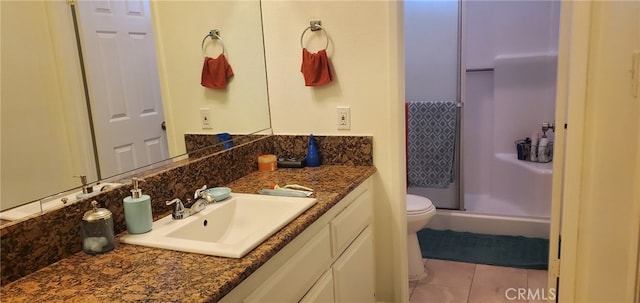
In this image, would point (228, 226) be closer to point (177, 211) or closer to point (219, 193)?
point (219, 193)

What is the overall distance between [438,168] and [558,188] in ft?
4.68

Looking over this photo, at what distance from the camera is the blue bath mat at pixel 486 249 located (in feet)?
9.25

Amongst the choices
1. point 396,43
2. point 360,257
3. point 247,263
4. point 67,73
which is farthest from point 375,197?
point 67,73

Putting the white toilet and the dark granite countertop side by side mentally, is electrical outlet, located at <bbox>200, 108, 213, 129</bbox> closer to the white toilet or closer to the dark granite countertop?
the dark granite countertop

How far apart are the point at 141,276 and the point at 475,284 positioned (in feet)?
6.89

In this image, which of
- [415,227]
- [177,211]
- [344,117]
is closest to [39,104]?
→ [177,211]

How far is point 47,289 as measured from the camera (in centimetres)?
99

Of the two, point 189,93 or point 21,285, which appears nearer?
point 21,285

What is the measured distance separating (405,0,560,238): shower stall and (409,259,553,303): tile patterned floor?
580mm

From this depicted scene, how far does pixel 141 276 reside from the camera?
3.41 ft

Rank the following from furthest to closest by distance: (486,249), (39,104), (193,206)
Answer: (486,249) → (193,206) → (39,104)

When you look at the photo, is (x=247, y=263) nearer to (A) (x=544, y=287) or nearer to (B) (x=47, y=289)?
(B) (x=47, y=289)

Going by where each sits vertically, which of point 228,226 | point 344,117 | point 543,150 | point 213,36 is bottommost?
point 543,150

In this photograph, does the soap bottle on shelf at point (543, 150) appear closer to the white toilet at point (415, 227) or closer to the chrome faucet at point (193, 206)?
the white toilet at point (415, 227)
